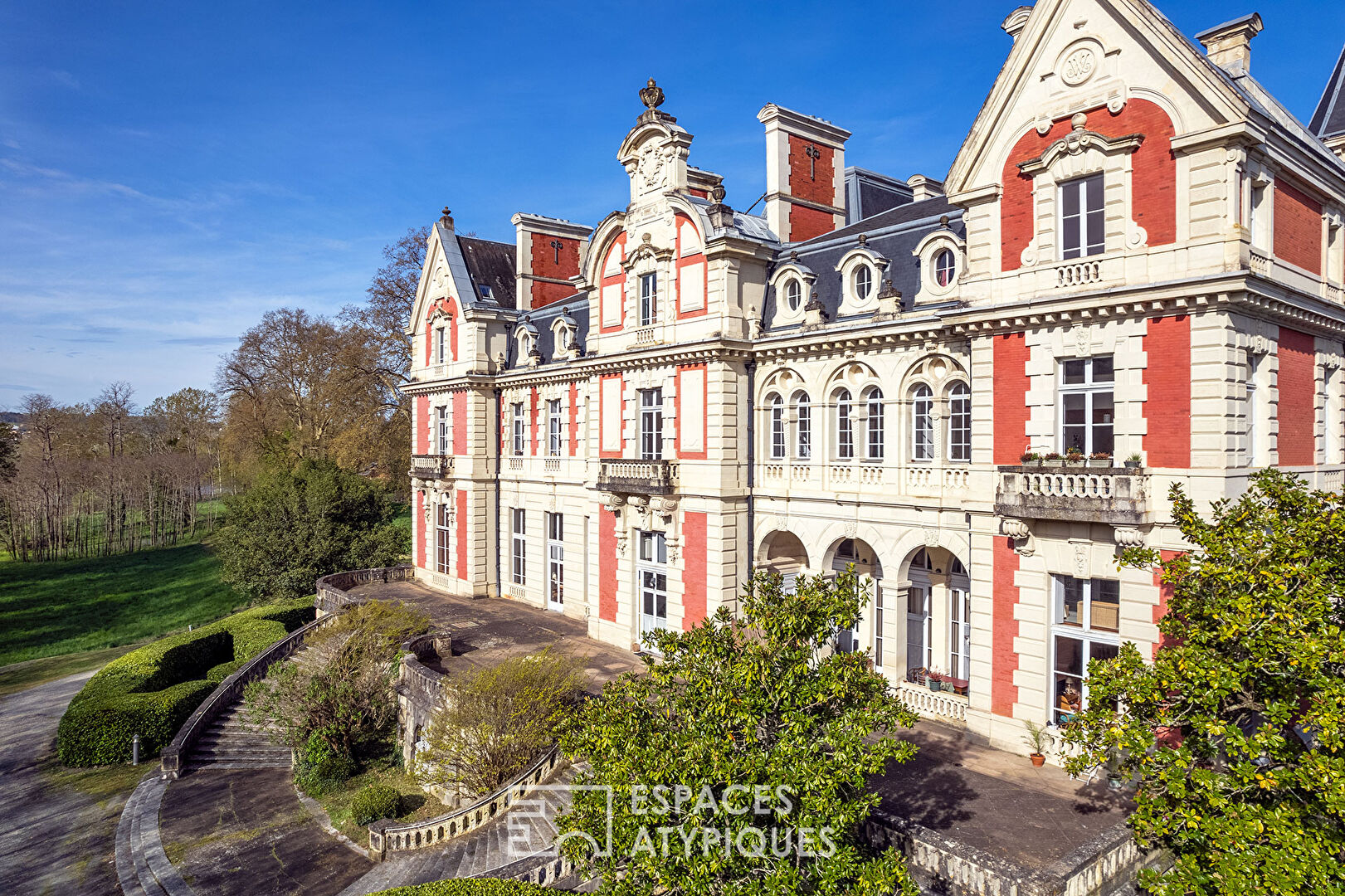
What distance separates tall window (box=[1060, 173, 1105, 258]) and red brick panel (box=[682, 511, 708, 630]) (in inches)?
462

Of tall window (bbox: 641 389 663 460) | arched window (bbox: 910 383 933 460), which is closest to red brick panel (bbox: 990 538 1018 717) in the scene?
arched window (bbox: 910 383 933 460)

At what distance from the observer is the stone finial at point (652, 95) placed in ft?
79.5

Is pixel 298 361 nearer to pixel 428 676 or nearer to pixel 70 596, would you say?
pixel 70 596

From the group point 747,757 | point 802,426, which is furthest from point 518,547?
point 747,757

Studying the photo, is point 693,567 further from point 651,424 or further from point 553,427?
point 553,427

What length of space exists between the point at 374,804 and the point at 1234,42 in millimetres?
25905

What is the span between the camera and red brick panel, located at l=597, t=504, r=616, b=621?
86.1 feet

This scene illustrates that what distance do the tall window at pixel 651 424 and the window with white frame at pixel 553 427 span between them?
687 cm

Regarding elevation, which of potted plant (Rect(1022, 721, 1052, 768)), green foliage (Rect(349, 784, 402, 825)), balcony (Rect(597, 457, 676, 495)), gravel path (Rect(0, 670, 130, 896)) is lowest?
gravel path (Rect(0, 670, 130, 896))

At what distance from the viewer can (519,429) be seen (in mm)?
33406

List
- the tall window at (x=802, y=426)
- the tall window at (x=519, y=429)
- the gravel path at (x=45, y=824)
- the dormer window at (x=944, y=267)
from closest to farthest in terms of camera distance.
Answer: the gravel path at (x=45, y=824) → the dormer window at (x=944, y=267) → the tall window at (x=802, y=426) → the tall window at (x=519, y=429)

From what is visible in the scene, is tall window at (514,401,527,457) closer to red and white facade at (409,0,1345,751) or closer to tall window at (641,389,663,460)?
red and white facade at (409,0,1345,751)

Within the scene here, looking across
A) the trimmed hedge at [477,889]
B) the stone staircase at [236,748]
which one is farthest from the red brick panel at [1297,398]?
the stone staircase at [236,748]

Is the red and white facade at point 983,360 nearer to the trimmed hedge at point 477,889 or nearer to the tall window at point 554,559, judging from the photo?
the tall window at point 554,559
